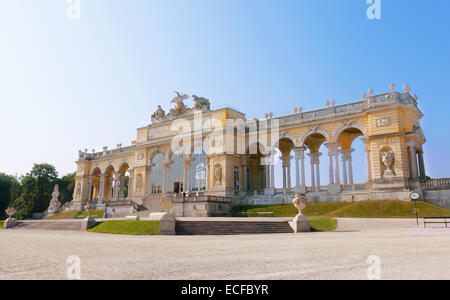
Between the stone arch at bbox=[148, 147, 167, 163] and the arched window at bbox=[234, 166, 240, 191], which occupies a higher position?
the stone arch at bbox=[148, 147, 167, 163]

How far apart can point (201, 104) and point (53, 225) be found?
24626 mm

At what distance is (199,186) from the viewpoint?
4491 cm

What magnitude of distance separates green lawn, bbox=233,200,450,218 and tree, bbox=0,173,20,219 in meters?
63.2

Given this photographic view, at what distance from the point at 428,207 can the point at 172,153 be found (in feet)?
108

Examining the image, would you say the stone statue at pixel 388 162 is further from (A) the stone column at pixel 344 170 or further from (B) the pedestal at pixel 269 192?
(B) the pedestal at pixel 269 192

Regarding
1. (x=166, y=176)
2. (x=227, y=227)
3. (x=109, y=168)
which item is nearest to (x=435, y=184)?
(x=227, y=227)

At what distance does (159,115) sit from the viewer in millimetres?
51312

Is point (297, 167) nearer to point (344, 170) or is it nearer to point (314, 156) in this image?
point (314, 156)

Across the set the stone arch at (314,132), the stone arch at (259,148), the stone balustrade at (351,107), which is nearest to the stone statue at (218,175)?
the stone arch at (259,148)

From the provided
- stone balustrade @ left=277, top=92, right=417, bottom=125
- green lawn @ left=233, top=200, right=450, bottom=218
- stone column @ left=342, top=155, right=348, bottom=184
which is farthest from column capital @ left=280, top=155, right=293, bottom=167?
green lawn @ left=233, top=200, right=450, bottom=218

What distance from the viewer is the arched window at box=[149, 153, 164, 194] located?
1955 inches

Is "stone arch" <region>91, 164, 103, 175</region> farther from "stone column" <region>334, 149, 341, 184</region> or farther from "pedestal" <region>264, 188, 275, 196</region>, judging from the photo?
"stone column" <region>334, 149, 341, 184</region>

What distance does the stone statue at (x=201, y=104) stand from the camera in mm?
46375
